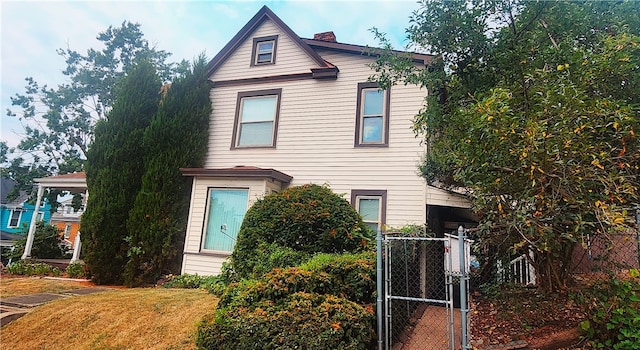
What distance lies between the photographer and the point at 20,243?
1459cm

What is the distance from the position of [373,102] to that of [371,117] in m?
0.46

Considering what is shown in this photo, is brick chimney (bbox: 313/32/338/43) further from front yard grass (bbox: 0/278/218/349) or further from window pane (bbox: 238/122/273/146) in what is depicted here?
front yard grass (bbox: 0/278/218/349)

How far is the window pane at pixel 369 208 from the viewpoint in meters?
9.23

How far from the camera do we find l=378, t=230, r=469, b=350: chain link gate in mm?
4368

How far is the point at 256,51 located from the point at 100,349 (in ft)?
30.9

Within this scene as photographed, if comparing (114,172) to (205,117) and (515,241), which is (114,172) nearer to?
(205,117)

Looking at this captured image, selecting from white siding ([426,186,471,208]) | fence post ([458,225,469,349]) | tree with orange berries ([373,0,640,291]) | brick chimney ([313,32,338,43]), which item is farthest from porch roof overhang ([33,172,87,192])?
fence post ([458,225,469,349])

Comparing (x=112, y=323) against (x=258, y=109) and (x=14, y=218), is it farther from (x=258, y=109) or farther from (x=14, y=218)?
(x=14, y=218)

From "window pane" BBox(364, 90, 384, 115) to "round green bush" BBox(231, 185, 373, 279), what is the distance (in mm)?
3843

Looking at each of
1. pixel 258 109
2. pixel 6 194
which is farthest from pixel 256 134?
pixel 6 194

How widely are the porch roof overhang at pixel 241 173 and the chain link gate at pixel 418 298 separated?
13.6 feet

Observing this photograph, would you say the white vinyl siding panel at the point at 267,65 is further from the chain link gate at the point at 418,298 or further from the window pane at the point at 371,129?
the chain link gate at the point at 418,298

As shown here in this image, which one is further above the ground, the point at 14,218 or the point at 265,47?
the point at 265,47

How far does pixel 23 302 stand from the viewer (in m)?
6.93
